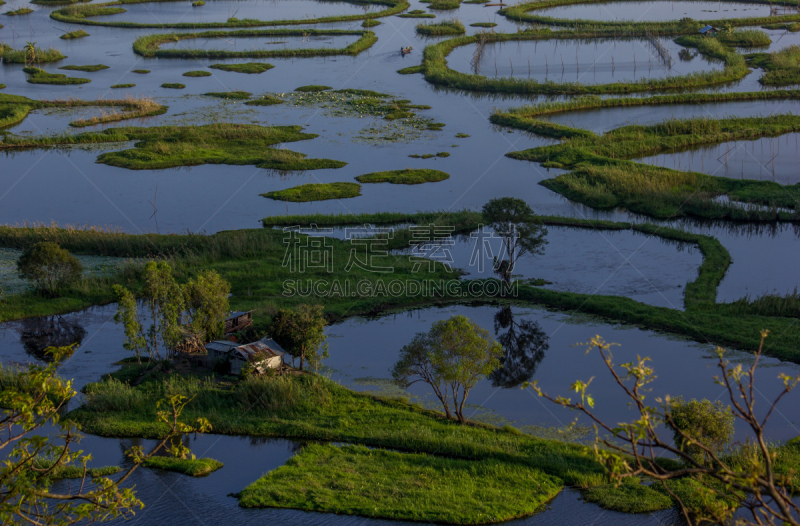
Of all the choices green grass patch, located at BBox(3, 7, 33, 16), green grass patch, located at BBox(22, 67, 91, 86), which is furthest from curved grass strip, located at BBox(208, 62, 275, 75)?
green grass patch, located at BBox(3, 7, 33, 16)

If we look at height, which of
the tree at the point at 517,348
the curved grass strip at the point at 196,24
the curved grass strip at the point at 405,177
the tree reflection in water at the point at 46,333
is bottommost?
the tree at the point at 517,348

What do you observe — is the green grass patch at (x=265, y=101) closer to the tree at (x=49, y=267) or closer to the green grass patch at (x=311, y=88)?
the green grass patch at (x=311, y=88)

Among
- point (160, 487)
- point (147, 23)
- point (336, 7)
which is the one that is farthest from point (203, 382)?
point (336, 7)

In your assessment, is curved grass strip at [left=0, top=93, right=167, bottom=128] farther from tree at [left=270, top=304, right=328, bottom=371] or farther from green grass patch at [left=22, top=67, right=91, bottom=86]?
tree at [left=270, top=304, right=328, bottom=371]

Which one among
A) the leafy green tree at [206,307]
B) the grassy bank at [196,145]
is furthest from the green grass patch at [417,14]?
the leafy green tree at [206,307]

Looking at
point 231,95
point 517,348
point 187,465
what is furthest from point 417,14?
point 187,465

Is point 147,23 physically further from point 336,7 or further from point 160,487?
point 160,487
